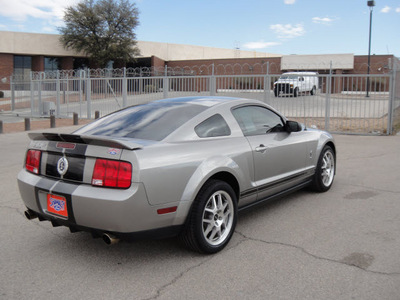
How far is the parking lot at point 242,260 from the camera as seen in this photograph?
3.13 meters

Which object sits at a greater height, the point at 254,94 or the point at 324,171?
the point at 254,94

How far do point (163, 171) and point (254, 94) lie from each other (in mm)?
13462

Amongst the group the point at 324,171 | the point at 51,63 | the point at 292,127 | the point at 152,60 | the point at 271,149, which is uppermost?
the point at 152,60

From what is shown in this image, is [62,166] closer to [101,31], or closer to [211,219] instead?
[211,219]

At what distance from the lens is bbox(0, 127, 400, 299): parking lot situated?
313 centimetres

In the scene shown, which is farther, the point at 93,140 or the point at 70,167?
the point at 70,167

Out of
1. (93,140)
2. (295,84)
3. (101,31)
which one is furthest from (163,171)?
(101,31)

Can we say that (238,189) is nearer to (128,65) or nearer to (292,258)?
(292,258)

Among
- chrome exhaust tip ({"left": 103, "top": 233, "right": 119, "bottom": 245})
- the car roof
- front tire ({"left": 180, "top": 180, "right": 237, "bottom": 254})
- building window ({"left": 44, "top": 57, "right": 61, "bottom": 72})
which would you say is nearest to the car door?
the car roof

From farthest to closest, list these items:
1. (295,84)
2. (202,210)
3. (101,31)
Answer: (101,31) → (295,84) → (202,210)

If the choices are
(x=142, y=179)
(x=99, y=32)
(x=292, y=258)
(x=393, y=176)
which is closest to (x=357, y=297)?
(x=292, y=258)

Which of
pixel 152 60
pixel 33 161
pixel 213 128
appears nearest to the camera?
pixel 33 161

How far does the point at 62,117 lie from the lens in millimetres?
22875

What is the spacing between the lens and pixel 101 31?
43562mm
